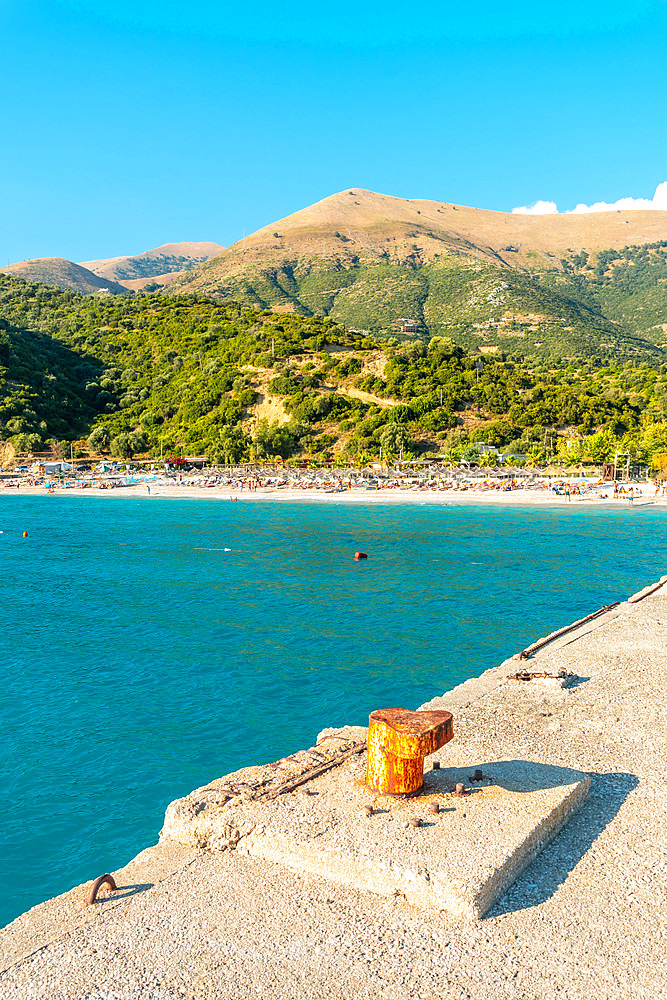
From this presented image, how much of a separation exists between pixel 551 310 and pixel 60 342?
94.8 m

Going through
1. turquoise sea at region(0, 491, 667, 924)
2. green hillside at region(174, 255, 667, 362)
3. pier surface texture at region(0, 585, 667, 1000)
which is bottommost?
turquoise sea at region(0, 491, 667, 924)

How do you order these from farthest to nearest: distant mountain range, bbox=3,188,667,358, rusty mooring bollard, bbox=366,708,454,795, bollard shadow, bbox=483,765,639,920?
distant mountain range, bbox=3,188,667,358 < rusty mooring bollard, bbox=366,708,454,795 < bollard shadow, bbox=483,765,639,920

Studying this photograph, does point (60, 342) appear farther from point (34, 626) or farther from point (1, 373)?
point (34, 626)

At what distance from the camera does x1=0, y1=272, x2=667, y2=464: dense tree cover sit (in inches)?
2916

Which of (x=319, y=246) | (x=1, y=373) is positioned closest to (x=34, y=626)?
(x=1, y=373)

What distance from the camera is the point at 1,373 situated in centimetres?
9012

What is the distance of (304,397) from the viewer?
83.1 meters

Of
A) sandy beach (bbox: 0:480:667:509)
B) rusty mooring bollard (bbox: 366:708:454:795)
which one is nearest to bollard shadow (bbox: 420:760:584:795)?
rusty mooring bollard (bbox: 366:708:454:795)

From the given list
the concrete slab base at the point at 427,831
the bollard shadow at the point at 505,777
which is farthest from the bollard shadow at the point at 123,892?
the bollard shadow at the point at 505,777

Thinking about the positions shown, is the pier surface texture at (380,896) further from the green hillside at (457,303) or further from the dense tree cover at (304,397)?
the green hillside at (457,303)

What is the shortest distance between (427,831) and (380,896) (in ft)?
2.56

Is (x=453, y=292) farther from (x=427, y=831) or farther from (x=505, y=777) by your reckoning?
(x=427, y=831)

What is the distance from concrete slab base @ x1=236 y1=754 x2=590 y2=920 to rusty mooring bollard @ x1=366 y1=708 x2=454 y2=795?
17cm

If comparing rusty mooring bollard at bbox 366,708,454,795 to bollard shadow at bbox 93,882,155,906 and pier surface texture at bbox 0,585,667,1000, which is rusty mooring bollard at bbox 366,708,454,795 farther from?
bollard shadow at bbox 93,882,155,906
